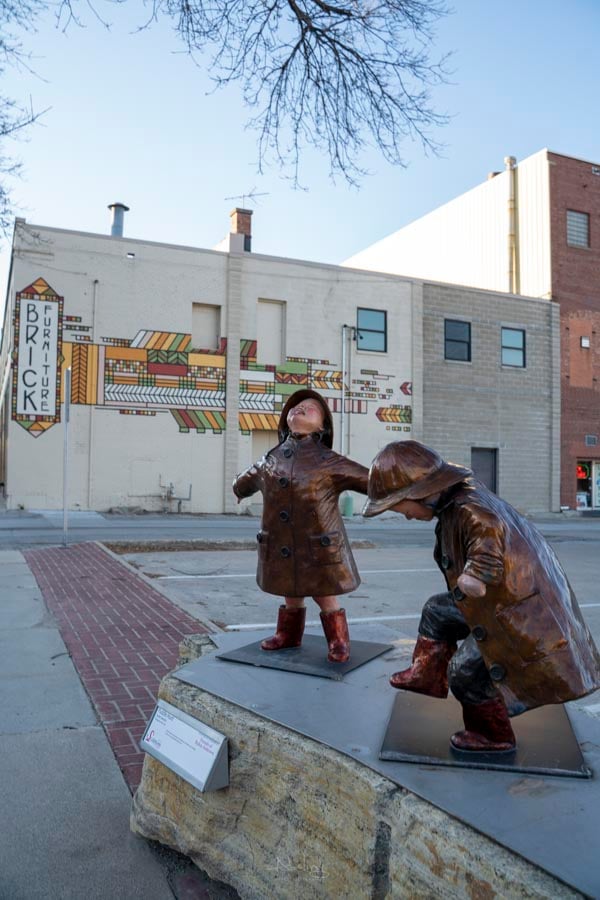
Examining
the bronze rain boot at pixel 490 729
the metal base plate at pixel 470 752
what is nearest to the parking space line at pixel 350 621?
the metal base plate at pixel 470 752

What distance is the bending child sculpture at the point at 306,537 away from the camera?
3389 millimetres

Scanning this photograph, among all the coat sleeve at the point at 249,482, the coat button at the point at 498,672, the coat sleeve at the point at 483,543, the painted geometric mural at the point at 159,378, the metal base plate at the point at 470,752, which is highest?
the painted geometric mural at the point at 159,378

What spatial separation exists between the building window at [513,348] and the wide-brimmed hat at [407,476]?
22969mm

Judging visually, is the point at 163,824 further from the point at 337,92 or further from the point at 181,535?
the point at 181,535

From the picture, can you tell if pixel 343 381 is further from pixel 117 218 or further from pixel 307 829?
pixel 307 829

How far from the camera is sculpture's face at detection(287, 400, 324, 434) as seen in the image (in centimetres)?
359

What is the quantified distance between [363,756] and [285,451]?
1.67 metres

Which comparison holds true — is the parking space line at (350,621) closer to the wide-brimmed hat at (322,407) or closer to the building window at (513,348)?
the wide-brimmed hat at (322,407)

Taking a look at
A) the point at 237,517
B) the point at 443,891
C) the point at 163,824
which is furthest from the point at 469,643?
the point at 237,517

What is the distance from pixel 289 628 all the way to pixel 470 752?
1.37 meters

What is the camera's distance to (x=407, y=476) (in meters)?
2.35

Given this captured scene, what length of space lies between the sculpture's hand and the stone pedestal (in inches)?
22.7

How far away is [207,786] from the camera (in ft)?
7.82

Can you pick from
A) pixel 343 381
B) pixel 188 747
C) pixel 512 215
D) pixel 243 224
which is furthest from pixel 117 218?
pixel 188 747
